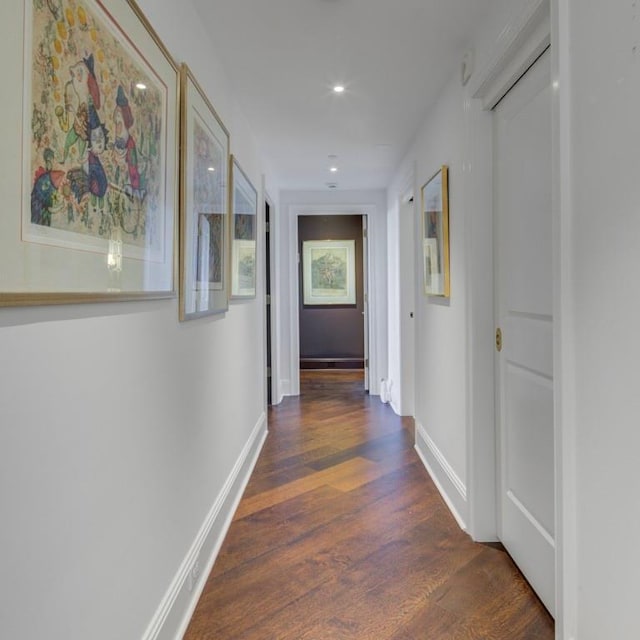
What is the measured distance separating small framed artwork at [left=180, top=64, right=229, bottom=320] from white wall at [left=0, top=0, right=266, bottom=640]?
10cm

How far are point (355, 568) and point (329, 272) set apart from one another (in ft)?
18.5

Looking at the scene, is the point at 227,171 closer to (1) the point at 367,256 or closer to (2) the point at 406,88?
(2) the point at 406,88

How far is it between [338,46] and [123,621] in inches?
89.9

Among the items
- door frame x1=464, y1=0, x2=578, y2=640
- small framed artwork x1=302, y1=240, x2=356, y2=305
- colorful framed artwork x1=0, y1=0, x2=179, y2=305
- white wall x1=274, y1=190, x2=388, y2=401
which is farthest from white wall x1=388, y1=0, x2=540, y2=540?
small framed artwork x1=302, y1=240, x2=356, y2=305

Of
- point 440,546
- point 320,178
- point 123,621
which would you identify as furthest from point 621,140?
point 320,178

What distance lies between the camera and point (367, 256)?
17.0ft

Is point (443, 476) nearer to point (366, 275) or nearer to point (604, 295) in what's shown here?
point (604, 295)

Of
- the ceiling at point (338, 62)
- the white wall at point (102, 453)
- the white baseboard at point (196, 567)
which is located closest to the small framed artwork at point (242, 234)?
the ceiling at point (338, 62)

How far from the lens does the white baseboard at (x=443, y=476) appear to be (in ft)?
7.47

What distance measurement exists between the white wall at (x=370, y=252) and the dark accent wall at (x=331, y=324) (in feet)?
6.73

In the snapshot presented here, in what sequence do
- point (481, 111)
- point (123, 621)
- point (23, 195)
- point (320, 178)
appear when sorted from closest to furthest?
point (23, 195)
point (123, 621)
point (481, 111)
point (320, 178)

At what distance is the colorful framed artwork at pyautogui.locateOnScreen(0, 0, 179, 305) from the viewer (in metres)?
0.78

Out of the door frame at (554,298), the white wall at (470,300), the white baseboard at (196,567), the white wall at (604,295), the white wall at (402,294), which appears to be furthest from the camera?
the white wall at (402,294)

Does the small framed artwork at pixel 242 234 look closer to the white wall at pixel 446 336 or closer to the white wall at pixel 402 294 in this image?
the white wall at pixel 446 336
